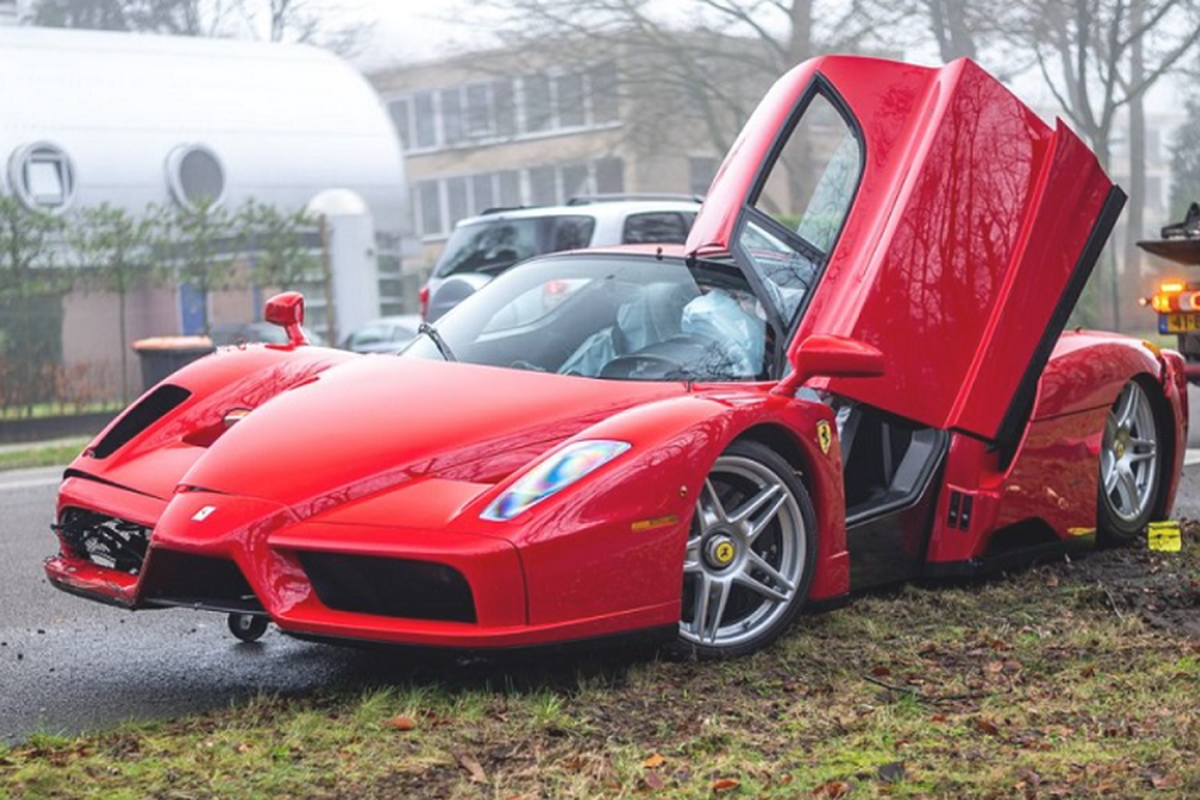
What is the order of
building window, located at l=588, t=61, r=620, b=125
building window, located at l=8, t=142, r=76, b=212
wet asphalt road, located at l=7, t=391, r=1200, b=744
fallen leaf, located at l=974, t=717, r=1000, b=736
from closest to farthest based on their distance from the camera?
1. fallen leaf, located at l=974, t=717, r=1000, b=736
2. wet asphalt road, located at l=7, t=391, r=1200, b=744
3. building window, located at l=8, t=142, r=76, b=212
4. building window, located at l=588, t=61, r=620, b=125

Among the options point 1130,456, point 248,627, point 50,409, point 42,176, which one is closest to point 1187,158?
point 42,176

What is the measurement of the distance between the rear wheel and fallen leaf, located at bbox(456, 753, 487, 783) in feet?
12.1

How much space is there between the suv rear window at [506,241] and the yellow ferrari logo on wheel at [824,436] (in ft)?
32.0

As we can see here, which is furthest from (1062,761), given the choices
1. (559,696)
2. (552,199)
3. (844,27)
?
(552,199)

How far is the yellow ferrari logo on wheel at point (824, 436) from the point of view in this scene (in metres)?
5.70

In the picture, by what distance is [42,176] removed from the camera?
30.0 meters

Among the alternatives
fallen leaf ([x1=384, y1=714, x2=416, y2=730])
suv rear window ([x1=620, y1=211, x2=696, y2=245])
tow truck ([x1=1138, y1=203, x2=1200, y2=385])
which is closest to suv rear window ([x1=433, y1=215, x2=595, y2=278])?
suv rear window ([x1=620, y1=211, x2=696, y2=245])

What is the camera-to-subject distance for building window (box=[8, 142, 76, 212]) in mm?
29484

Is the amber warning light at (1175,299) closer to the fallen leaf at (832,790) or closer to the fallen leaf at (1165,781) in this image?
the fallen leaf at (1165,781)

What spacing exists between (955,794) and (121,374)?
18524 mm

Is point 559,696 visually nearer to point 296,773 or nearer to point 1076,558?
point 296,773

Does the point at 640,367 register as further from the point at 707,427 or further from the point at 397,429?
the point at 397,429

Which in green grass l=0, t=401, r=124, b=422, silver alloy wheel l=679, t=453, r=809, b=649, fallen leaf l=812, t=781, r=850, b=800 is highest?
silver alloy wheel l=679, t=453, r=809, b=649

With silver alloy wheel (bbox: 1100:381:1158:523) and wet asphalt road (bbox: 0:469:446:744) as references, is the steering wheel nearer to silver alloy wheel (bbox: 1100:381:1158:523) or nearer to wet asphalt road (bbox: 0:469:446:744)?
wet asphalt road (bbox: 0:469:446:744)
